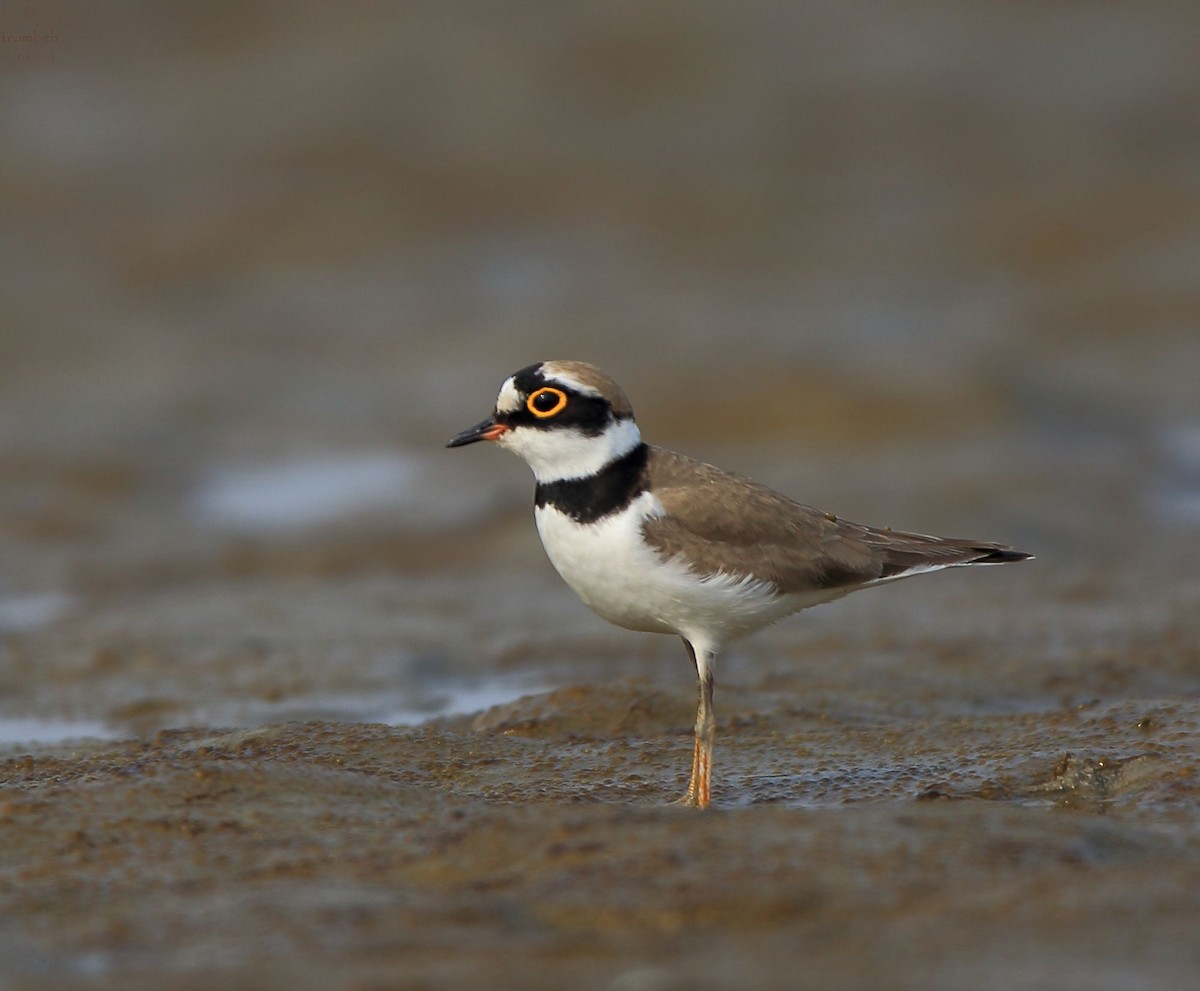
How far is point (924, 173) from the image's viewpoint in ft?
59.1

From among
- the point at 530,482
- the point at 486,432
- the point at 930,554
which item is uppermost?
the point at 530,482

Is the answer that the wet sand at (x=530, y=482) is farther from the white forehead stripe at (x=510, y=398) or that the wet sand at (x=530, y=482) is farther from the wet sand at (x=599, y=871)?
the white forehead stripe at (x=510, y=398)

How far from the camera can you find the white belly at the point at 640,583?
5.87 metres

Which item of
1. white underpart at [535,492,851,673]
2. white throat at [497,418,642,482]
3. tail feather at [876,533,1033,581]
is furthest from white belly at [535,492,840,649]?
tail feather at [876,533,1033,581]

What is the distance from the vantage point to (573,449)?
239 inches

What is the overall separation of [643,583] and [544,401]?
0.80 metres

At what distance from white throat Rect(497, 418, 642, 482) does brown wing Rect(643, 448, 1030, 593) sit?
171mm

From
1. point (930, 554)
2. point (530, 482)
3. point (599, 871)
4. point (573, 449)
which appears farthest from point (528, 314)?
point (599, 871)

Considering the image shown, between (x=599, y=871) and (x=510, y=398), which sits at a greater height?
(x=510, y=398)

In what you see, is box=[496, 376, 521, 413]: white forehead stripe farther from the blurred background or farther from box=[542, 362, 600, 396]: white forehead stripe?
the blurred background

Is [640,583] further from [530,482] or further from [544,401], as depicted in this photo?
[530,482]

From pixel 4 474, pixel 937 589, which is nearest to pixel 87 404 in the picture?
pixel 4 474

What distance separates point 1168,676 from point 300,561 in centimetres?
583

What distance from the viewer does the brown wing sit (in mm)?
5980
